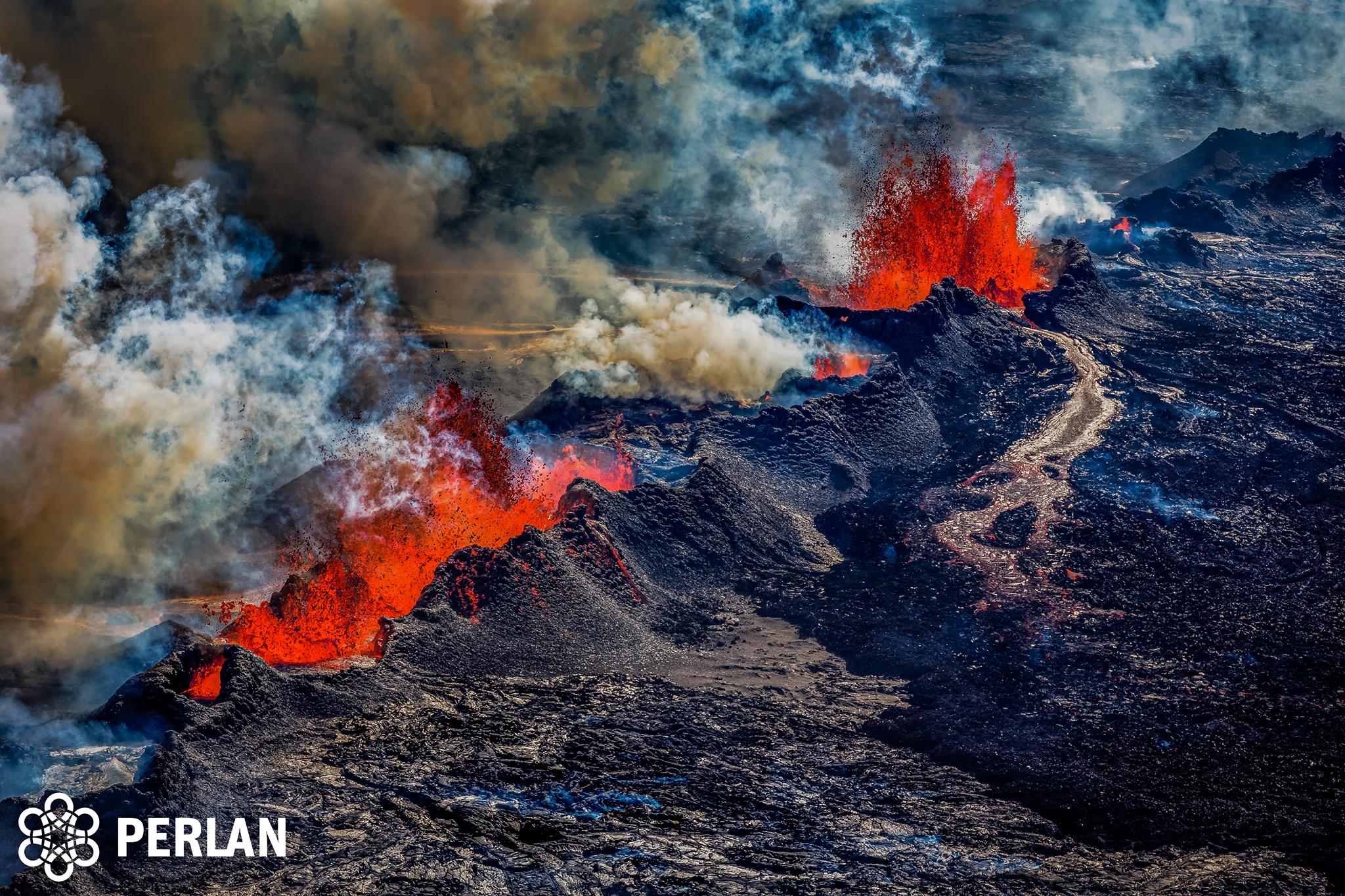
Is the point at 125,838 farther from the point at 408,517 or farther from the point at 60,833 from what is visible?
the point at 408,517

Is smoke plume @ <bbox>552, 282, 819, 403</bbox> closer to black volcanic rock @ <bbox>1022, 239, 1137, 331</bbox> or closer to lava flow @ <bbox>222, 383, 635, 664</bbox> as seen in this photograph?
lava flow @ <bbox>222, 383, 635, 664</bbox>

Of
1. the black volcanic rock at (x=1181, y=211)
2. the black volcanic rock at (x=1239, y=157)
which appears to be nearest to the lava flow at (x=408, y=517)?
the black volcanic rock at (x=1181, y=211)

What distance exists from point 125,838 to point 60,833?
2.36 feet

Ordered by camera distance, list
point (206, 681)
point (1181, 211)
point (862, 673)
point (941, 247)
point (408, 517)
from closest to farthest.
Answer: point (206, 681) < point (862, 673) < point (408, 517) < point (941, 247) < point (1181, 211)

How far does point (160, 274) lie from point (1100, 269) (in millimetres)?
29041

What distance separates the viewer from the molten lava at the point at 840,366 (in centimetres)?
3152

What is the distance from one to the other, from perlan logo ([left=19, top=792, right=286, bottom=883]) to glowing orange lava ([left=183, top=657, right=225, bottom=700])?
2.73 metres

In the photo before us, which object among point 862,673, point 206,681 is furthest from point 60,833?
point 862,673

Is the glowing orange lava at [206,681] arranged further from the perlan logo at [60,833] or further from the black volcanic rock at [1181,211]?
the black volcanic rock at [1181,211]

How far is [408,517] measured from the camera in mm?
23781

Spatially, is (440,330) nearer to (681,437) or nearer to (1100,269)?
(681,437)

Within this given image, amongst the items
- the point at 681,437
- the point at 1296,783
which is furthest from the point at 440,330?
the point at 1296,783

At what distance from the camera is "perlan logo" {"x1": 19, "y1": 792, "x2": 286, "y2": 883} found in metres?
14.4

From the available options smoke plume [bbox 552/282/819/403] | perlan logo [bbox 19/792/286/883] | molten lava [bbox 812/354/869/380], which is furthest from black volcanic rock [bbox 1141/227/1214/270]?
perlan logo [bbox 19/792/286/883]
